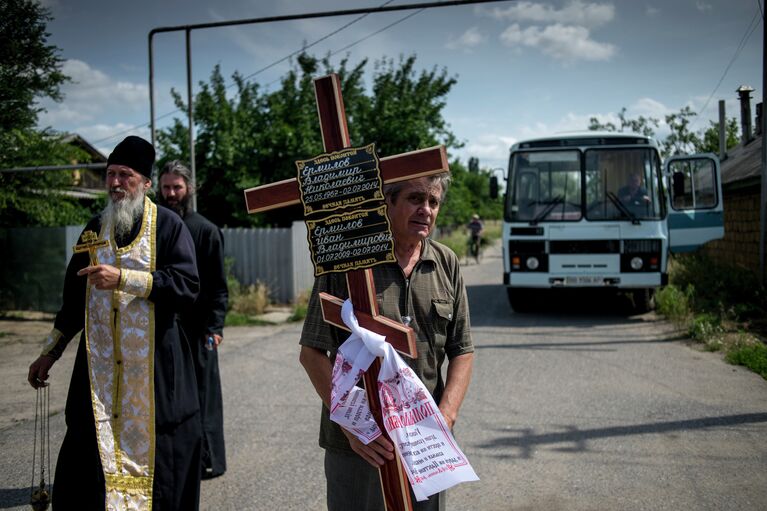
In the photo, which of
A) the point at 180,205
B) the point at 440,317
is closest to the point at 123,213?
the point at 180,205

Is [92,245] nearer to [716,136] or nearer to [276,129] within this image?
[276,129]

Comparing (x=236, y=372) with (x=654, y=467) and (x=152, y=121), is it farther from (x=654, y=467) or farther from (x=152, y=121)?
(x=152, y=121)

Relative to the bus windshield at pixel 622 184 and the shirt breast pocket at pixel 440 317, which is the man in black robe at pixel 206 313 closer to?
the shirt breast pocket at pixel 440 317

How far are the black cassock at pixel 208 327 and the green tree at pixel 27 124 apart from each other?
5.45m

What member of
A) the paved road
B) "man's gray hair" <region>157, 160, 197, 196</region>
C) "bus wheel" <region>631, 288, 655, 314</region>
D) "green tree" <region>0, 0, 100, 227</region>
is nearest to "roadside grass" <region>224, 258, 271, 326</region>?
the paved road

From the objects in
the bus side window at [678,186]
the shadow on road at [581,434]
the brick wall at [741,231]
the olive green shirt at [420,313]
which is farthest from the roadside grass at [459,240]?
the olive green shirt at [420,313]

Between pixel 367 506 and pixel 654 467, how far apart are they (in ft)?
9.35

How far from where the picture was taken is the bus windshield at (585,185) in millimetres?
10500

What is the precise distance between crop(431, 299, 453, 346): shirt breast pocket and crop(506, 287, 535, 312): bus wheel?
9.39 meters

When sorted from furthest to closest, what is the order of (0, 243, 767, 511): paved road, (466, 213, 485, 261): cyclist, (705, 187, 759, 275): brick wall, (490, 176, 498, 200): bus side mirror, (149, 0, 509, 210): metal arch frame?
(466, 213, 485, 261): cyclist, (705, 187, 759, 275): brick wall, (490, 176, 498, 200): bus side mirror, (149, 0, 509, 210): metal arch frame, (0, 243, 767, 511): paved road

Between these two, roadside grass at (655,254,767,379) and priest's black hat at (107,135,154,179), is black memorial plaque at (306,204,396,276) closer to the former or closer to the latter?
priest's black hat at (107,135,154,179)

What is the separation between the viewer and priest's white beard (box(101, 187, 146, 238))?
9.66 feet

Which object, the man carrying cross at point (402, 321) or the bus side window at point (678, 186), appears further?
the bus side window at point (678, 186)

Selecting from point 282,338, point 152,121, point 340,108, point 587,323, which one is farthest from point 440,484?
point 152,121
